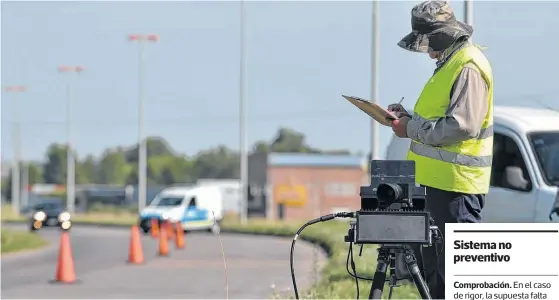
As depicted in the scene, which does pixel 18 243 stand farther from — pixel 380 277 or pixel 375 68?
pixel 380 277

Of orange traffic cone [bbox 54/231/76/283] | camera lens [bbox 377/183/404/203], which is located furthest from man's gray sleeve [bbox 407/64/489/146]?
orange traffic cone [bbox 54/231/76/283]

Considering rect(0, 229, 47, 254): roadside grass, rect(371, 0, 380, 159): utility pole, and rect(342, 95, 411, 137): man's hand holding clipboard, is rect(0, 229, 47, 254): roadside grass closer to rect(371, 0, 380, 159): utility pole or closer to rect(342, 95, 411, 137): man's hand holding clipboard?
rect(371, 0, 380, 159): utility pole

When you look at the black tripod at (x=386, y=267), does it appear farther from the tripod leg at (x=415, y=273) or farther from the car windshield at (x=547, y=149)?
the car windshield at (x=547, y=149)

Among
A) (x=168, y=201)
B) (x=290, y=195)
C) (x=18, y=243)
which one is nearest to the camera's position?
(x=18, y=243)

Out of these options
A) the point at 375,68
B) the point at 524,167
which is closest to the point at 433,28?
the point at 524,167

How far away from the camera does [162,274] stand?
1806 centimetres

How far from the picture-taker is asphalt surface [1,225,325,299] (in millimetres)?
13820

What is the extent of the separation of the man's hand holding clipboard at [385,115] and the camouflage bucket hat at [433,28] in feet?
1.18

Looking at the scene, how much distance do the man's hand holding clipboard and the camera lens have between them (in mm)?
670

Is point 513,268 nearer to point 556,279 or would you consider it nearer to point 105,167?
point 556,279

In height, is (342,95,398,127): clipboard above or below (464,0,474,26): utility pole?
below

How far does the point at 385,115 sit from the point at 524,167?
778 cm

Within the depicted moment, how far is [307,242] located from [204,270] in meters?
12.4

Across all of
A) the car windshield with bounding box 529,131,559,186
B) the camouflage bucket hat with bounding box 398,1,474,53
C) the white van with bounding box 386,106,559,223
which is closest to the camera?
the camouflage bucket hat with bounding box 398,1,474,53
